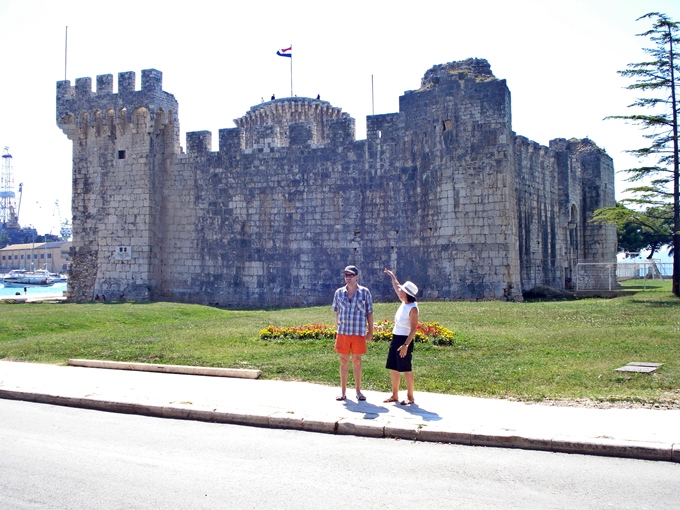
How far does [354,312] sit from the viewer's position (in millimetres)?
9508

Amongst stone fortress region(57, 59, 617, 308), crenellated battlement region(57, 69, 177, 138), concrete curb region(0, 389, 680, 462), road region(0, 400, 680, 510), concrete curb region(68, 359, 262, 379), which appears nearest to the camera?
road region(0, 400, 680, 510)

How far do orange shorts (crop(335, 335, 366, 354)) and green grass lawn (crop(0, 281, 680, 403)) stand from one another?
97 cm

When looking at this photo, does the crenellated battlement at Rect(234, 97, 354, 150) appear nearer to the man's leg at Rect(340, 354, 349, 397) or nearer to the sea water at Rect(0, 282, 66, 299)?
the man's leg at Rect(340, 354, 349, 397)

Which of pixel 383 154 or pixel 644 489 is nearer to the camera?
pixel 644 489

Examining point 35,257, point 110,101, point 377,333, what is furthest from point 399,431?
point 35,257

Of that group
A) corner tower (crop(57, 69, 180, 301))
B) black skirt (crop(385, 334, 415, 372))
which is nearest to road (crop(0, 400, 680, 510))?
black skirt (crop(385, 334, 415, 372))

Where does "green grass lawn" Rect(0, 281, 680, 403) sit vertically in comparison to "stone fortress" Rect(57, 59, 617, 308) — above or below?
below

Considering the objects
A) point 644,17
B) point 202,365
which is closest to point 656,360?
point 202,365

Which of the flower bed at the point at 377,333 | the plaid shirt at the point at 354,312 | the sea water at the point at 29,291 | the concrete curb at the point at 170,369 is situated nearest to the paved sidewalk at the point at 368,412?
the concrete curb at the point at 170,369

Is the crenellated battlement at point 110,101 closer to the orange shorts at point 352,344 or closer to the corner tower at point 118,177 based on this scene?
the corner tower at point 118,177

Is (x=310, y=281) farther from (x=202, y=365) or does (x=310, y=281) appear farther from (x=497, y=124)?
(x=202, y=365)

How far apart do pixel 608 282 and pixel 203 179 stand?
17.8 m

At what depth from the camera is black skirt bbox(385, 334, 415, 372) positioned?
895 centimetres

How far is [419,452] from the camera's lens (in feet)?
23.5
